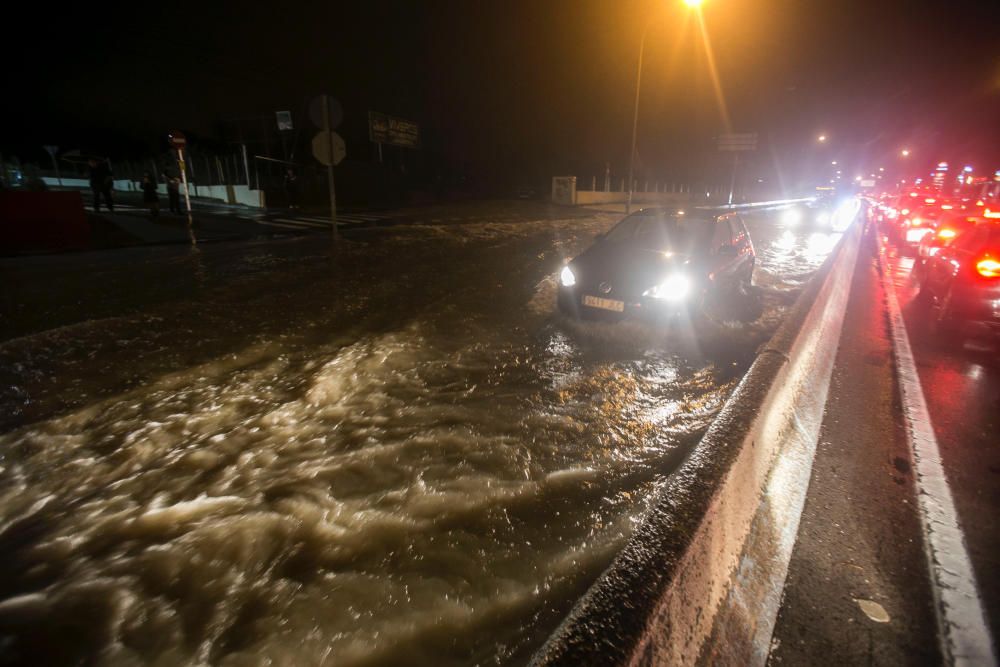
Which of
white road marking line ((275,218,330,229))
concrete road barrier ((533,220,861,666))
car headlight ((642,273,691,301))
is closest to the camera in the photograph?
concrete road barrier ((533,220,861,666))

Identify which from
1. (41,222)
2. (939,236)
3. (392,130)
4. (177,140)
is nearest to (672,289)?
(939,236)

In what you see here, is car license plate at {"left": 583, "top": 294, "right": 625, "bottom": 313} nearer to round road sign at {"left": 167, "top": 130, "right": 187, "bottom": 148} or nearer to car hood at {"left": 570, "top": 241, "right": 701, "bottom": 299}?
car hood at {"left": 570, "top": 241, "right": 701, "bottom": 299}

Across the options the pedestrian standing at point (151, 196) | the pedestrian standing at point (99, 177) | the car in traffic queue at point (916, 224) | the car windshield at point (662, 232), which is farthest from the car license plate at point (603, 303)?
the pedestrian standing at point (99, 177)

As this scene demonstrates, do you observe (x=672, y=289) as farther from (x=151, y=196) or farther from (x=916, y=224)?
(x=151, y=196)

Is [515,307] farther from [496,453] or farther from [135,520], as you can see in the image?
[135,520]

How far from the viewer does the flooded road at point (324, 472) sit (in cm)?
199

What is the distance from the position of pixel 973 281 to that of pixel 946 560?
5.16 meters

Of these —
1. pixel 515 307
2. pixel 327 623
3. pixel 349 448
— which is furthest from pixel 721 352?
pixel 327 623

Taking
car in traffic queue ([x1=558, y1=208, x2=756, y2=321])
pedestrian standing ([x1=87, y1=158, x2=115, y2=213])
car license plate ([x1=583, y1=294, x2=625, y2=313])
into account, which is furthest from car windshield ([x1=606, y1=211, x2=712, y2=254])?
pedestrian standing ([x1=87, y1=158, x2=115, y2=213])

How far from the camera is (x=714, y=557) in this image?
1879 mm

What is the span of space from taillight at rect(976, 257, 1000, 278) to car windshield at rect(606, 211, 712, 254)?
10.2 feet

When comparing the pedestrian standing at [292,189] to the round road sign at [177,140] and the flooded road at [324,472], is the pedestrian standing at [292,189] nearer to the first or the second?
the round road sign at [177,140]

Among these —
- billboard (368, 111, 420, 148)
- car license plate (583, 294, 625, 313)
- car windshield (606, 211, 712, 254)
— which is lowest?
car license plate (583, 294, 625, 313)

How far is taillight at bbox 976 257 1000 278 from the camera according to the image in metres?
5.37
